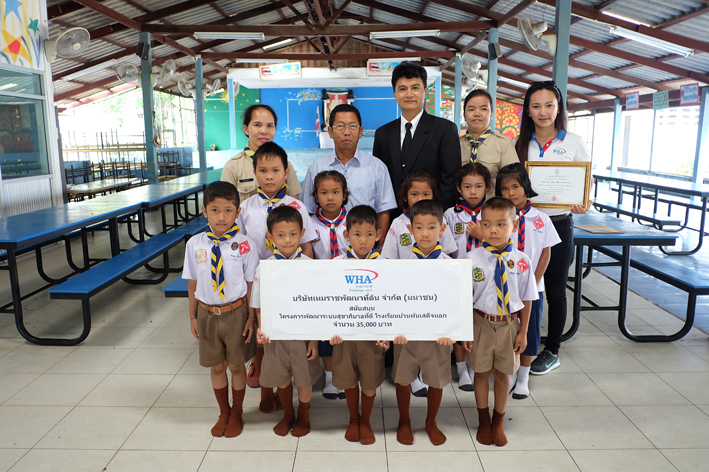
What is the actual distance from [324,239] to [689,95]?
1134 centimetres

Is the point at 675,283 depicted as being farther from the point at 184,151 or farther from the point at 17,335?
the point at 184,151

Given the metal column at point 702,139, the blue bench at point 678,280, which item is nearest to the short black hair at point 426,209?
the blue bench at point 678,280

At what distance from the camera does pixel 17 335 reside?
3.51 meters

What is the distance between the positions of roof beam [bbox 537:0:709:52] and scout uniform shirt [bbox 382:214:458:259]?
7.37 metres

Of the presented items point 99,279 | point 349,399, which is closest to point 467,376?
point 349,399

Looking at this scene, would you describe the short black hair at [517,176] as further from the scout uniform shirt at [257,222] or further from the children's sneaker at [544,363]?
the children's sneaker at [544,363]

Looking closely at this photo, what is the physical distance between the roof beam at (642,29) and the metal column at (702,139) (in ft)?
7.47

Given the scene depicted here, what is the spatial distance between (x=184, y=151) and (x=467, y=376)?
1601 centimetres

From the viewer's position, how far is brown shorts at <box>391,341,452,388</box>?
6.86 feet

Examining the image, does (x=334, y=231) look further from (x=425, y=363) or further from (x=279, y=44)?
(x=279, y=44)

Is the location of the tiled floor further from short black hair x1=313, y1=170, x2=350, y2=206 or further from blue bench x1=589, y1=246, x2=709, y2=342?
short black hair x1=313, y1=170, x2=350, y2=206

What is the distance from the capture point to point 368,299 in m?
1.95

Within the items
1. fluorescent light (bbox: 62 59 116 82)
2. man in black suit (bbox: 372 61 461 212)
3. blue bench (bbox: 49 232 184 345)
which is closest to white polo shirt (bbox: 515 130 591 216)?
man in black suit (bbox: 372 61 461 212)

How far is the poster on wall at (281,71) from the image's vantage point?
46.2 feet
